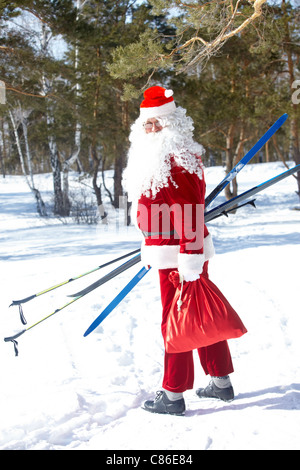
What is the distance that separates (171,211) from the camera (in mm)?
2176

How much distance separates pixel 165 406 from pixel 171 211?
1.06 metres

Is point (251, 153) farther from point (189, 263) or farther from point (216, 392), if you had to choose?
point (216, 392)

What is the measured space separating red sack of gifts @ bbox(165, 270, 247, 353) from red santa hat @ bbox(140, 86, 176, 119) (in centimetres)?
87

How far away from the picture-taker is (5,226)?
12.0 meters

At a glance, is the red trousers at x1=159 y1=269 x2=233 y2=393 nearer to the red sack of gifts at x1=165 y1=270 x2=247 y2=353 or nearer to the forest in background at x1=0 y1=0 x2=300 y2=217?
the red sack of gifts at x1=165 y1=270 x2=247 y2=353

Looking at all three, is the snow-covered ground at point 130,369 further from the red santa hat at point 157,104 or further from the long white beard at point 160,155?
the red santa hat at point 157,104

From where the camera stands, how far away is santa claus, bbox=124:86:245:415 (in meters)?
2.12

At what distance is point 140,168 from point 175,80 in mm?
9586

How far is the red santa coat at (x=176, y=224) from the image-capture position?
2109 mm

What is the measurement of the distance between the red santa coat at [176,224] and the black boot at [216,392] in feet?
2.40

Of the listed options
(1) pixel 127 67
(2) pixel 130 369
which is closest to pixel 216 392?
(2) pixel 130 369

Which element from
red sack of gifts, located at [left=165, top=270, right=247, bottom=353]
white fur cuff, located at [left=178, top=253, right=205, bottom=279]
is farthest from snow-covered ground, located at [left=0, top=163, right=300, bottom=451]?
white fur cuff, located at [left=178, top=253, right=205, bottom=279]
